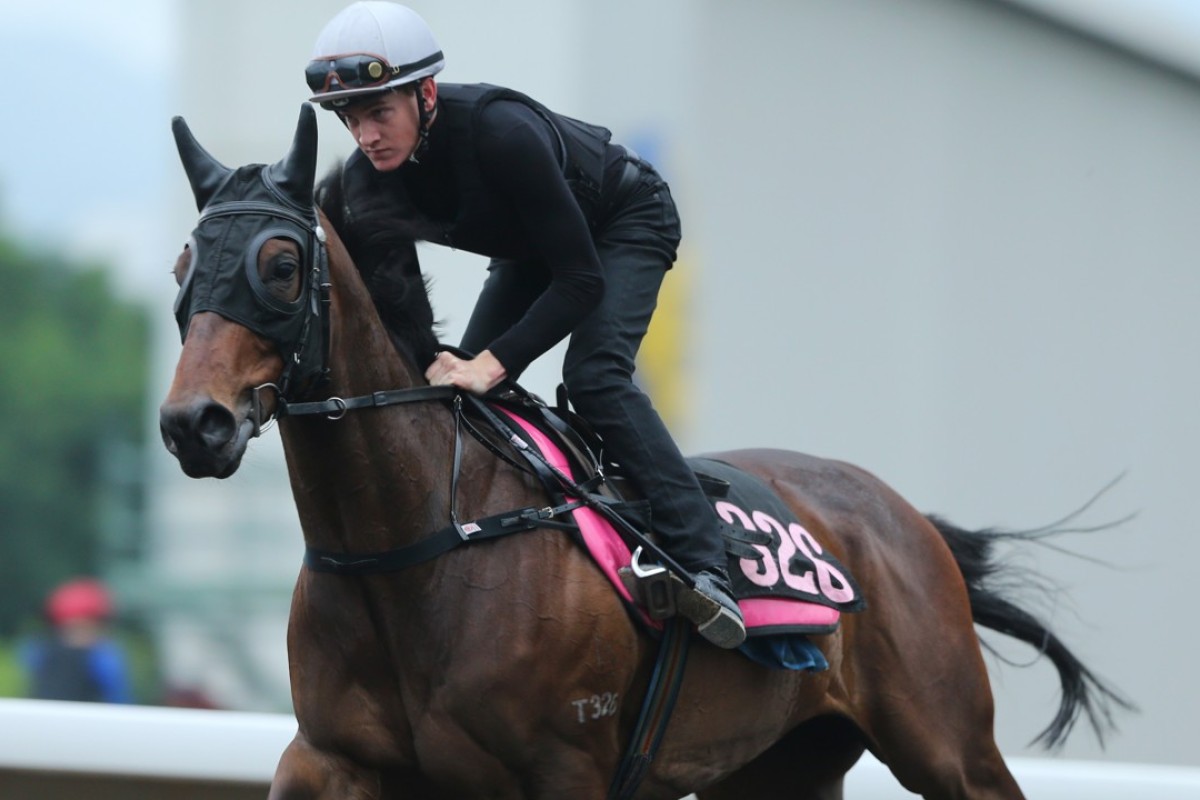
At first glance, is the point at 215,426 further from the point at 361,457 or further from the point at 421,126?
the point at 421,126

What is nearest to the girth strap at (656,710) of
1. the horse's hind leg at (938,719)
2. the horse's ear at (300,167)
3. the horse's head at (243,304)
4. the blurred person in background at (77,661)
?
the horse's hind leg at (938,719)

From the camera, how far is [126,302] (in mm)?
52312

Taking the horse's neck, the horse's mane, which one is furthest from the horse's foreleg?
the horse's mane

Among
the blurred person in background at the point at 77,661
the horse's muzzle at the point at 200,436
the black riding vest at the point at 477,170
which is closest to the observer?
the horse's muzzle at the point at 200,436

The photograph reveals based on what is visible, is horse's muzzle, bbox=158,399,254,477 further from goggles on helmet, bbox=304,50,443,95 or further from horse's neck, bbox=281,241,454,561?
goggles on helmet, bbox=304,50,443,95

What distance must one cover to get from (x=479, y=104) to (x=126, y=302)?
50.2 m

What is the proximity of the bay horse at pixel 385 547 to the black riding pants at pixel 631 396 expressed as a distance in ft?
0.82

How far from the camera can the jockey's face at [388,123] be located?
13.0ft

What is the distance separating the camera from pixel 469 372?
4129 millimetres

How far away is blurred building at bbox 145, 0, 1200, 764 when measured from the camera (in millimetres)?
9852

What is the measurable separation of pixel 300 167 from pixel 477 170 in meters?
0.52

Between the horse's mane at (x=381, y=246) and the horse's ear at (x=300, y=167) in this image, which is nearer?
the horse's ear at (x=300, y=167)

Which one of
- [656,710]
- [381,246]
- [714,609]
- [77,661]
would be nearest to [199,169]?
[381,246]

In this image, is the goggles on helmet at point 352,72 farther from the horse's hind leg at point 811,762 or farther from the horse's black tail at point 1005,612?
the horse's black tail at point 1005,612
